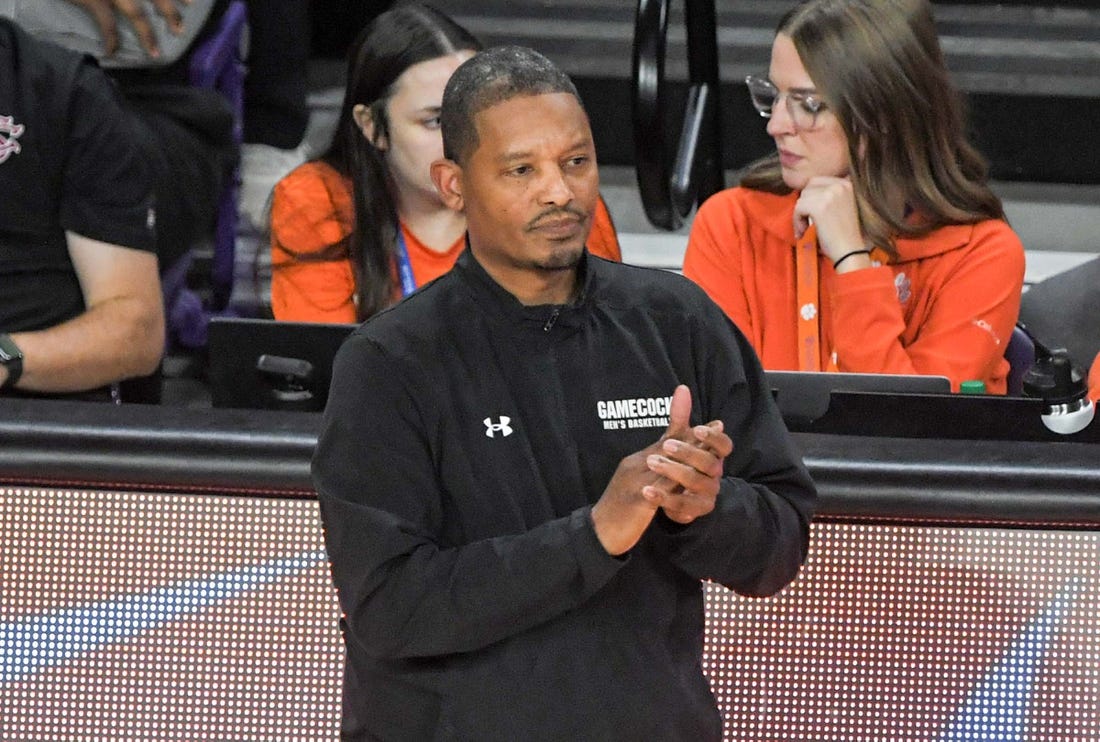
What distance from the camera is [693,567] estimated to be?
5.69 feet

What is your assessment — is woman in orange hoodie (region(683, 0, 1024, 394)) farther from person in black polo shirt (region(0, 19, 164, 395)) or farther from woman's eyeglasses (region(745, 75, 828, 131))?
person in black polo shirt (region(0, 19, 164, 395))

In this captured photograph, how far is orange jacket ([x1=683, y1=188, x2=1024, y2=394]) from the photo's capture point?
9.57 ft

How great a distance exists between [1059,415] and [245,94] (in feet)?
10.7

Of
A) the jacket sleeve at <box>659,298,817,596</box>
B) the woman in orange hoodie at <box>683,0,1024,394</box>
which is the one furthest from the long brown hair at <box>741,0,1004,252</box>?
the jacket sleeve at <box>659,298,817,596</box>

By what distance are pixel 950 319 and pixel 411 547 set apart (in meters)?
1.54

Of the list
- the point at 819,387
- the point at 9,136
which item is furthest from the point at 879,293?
the point at 9,136

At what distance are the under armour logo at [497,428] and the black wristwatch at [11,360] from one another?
1.50 m

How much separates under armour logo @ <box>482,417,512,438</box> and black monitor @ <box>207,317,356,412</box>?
60cm

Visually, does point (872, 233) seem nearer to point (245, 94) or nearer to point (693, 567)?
point (693, 567)

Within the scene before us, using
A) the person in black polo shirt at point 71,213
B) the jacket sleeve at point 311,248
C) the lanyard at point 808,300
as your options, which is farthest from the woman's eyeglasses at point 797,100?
the person in black polo shirt at point 71,213

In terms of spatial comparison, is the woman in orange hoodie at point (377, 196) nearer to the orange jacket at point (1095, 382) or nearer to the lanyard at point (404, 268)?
the lanyard at point (404, 268)

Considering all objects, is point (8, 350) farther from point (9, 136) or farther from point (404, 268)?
point (404, 268)

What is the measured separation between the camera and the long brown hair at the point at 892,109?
9.78 ft

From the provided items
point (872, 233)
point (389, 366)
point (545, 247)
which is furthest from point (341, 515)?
point (872, 233)
